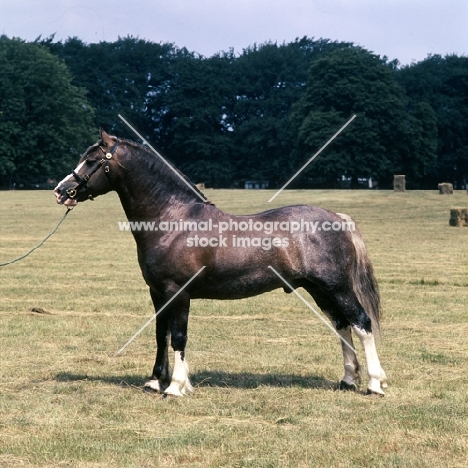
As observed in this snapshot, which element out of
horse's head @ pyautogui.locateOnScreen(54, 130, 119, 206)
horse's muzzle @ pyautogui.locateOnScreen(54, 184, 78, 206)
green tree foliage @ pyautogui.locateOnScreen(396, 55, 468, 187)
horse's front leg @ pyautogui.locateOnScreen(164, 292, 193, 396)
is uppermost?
green tree foliage @ pyautogui.locateOnScreen(396, 55, 468, 187)

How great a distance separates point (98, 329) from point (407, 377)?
16.8 feet

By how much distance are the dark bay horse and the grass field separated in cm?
68

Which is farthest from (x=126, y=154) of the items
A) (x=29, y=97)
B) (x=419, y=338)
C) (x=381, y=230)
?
(x=29, y=97)

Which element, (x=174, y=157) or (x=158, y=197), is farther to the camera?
(x=174, y=157)

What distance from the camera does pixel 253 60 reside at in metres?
97.4

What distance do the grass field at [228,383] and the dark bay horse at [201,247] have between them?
68 centimetres

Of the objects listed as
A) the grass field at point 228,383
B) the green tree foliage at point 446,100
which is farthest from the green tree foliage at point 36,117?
the grass field at point 228,383

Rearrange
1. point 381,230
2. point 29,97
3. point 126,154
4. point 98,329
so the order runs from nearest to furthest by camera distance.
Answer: point 126,154, point 98,329, point 381,230, point 29,97

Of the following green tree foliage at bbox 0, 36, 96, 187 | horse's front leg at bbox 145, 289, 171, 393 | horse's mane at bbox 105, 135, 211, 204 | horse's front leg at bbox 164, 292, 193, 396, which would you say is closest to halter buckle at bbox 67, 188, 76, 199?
horse's mane at bbox 105, 135, 211, 204

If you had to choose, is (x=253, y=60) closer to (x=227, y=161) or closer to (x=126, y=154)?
(x=227, y=161)

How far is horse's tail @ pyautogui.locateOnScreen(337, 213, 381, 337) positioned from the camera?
939 cm

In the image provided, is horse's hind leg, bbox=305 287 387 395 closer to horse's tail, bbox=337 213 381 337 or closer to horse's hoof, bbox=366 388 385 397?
horse's hoof, bbox=366 388 385 397

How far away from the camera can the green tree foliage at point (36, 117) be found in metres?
72.2

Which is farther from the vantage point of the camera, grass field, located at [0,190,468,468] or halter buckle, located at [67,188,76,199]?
halter buckle, located at [67,188,76,199]
